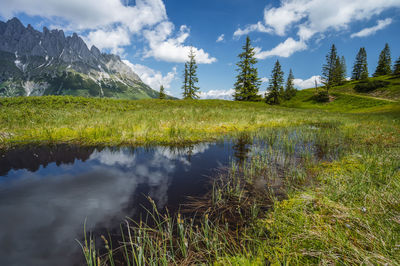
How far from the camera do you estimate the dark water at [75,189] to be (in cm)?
242

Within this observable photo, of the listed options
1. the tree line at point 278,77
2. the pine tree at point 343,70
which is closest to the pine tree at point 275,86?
the tree line at point 278,77

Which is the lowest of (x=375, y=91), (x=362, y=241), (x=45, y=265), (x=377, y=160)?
(x=45, y=265)

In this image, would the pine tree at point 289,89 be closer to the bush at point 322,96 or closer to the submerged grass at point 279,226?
the bush at point 322,96

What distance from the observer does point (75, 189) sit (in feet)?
12.4

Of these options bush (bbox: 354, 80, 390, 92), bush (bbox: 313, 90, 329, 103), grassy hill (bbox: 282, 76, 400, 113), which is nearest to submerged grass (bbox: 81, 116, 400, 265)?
grassy hill (bbox: 282, 76, 400, 113)

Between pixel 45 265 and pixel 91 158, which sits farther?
pixel 91 158

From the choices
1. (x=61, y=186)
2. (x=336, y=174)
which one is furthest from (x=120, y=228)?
(x=336, y=174)

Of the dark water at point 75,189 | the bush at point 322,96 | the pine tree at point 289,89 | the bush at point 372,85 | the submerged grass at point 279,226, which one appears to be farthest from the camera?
the pine tree at point 289,89

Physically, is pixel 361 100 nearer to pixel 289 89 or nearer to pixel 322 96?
pixel 322 96

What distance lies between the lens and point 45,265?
2.09 m

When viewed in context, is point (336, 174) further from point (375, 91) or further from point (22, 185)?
point (375, 91)

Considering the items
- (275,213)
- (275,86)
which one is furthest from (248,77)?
(275,213)

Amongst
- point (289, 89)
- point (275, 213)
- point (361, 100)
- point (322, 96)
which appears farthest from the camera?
point (289, 89)

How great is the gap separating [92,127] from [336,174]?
33.6 feet
